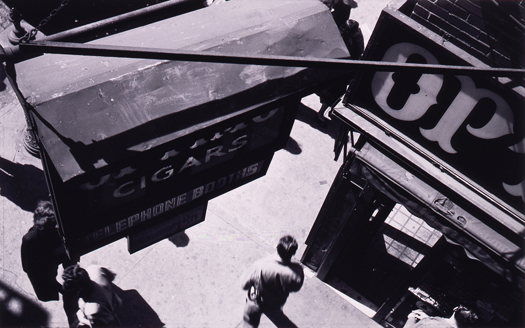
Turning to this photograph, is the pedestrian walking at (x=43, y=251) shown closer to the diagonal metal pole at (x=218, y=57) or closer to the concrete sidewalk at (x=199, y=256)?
the concrete sidewalk at (x=199, y=256)

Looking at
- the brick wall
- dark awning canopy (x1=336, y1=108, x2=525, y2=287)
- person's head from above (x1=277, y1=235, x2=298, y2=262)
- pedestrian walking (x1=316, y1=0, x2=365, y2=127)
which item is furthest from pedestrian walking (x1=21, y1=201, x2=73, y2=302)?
pedestrian walking (x1=316, y1=0, x2=365, y2=127)

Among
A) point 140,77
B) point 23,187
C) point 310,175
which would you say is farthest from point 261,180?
point 140,77

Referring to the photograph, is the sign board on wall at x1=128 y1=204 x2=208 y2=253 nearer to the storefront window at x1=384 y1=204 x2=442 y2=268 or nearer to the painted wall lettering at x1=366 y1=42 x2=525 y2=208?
the painted wall lettering at x1=366 y1=42 x2=525 y2=208

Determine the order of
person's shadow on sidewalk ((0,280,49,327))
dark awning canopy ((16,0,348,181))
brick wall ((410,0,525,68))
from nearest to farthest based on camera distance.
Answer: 1. dark awning canopy ((16,0,348,181))
2. brick wall ((410,0,525,68))
3. person's shadow on sidewalk ((0,280,49,327))

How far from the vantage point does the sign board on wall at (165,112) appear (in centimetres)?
331

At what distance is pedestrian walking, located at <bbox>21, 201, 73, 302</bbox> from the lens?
5.23 m

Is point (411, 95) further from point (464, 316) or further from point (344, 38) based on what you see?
point (344, 38)

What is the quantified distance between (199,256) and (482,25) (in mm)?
5053

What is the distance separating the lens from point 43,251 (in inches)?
211

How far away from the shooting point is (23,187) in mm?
7273

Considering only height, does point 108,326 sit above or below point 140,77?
below

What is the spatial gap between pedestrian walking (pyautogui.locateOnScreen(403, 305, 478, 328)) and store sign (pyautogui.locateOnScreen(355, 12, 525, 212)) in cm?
163

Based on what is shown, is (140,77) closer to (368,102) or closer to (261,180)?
(368,102)

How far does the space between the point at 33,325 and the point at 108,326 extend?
4.95 feet
